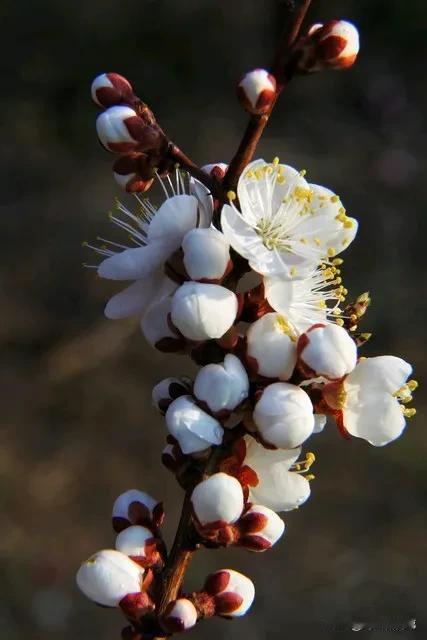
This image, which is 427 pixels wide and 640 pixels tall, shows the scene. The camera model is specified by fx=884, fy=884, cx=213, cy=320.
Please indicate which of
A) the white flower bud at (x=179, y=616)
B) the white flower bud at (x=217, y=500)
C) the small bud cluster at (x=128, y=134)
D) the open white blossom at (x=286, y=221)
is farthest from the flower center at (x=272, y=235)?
the white flower bud at (x=179, y=616)

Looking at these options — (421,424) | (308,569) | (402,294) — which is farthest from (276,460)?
(402,294)

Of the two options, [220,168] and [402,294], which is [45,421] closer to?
[402,294]

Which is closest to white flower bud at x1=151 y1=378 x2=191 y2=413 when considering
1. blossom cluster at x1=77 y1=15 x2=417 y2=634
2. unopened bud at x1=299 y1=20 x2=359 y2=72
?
blossom cluster at x1=77 y1=15 x2=417 y2=634

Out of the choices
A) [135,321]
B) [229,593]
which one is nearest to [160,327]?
[229,593]

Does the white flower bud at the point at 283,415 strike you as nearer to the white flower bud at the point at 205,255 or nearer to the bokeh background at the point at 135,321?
the white flower bud at the point at 205,255

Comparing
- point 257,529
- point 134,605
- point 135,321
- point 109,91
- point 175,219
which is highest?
point 135,321

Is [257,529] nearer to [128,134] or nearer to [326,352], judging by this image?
[326,352]
